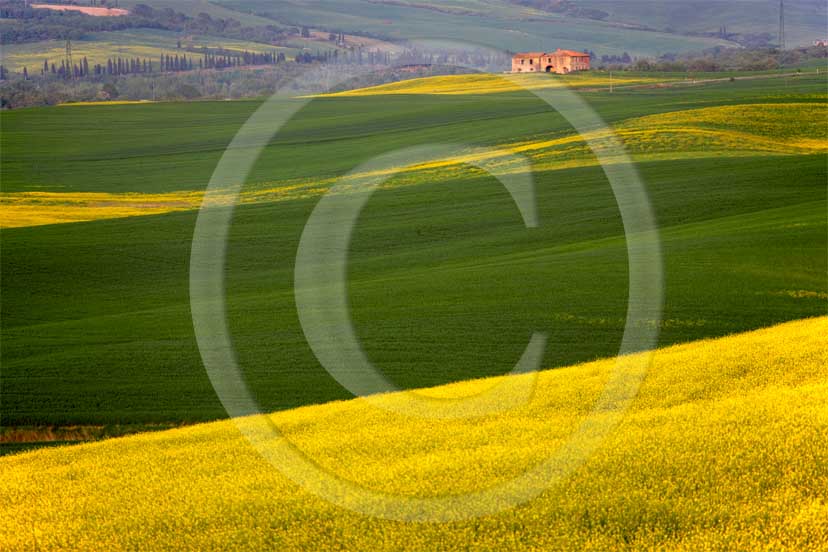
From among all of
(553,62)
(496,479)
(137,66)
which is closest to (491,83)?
(553,62)

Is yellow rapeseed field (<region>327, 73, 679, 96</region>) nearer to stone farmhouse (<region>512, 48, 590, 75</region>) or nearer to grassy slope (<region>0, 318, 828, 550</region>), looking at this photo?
stone farmhouse (<region>512, 48, 590, 75</region>)

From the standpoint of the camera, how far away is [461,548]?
8.51 metres

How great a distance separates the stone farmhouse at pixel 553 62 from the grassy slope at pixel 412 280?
237ft

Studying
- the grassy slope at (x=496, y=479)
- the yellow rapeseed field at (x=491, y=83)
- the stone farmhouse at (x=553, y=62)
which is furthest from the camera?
the stone farmhouse at (x=553, y=62)

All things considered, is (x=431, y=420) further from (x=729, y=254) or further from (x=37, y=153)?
(x=37, y=153)

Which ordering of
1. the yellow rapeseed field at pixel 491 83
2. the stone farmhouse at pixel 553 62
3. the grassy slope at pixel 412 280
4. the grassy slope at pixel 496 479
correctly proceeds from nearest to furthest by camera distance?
1. the grassy slope at pixel 496 479
2. the grassy slope at pixel 412 280
3. the yellow rapeseed field at pixel 491 83
4. the stone farmhouse at pixel 553 62

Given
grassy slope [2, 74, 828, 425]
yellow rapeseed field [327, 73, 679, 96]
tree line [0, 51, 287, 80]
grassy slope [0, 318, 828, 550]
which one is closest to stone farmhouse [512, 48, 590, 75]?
yellow rapeseed field [327, 73, 679, 96]

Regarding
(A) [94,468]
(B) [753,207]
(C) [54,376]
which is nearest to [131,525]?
(A) [94,468]

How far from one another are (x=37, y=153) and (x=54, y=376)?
60.6 meters

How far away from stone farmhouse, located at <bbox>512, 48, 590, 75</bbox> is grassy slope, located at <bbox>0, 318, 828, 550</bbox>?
123 metres

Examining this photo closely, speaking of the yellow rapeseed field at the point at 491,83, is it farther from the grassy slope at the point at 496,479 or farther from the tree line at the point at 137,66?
the grassy slope at the point at 496,479

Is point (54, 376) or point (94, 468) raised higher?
point (94, 468)

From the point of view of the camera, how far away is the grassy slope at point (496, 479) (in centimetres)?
857

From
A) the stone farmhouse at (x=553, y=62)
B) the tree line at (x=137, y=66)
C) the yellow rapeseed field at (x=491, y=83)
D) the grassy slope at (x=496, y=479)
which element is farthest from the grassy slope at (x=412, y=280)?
the tree line at (x=137, y=66)
